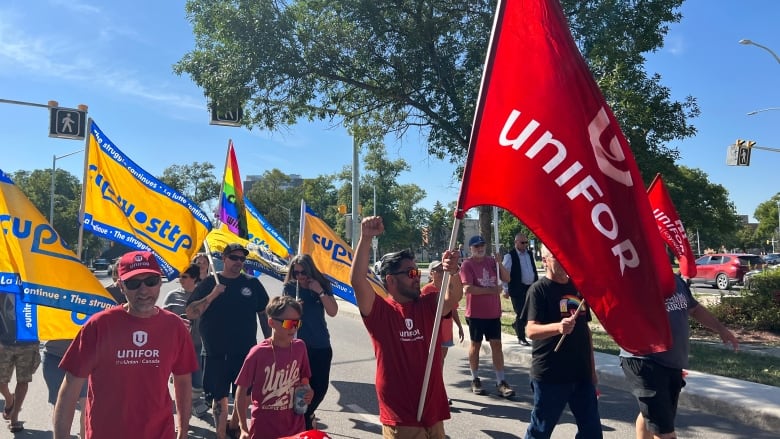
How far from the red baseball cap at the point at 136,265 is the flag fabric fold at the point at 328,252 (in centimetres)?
400

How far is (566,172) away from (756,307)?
1110 centimetres

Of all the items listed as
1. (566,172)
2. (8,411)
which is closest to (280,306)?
(566,172)

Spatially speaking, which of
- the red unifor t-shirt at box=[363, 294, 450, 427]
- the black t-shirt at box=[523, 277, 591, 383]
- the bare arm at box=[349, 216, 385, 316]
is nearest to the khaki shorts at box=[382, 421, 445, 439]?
the red unifor t-shirt at box=[363, 294, 450, 427]

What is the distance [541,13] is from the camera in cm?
307

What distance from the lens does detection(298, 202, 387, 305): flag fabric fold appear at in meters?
7.30

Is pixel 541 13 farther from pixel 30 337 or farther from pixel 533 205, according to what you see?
pixel 30 337

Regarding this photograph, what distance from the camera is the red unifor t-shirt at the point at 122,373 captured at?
288 cm

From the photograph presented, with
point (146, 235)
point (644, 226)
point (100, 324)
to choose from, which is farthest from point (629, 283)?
point (146, 235)

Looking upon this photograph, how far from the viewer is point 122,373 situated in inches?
114

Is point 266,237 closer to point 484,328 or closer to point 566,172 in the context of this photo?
point 484,328

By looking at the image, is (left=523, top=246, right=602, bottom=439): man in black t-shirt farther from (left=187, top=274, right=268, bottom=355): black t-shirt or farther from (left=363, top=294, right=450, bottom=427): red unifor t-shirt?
(left=187, top=274, right=268, bottom=355): black t-shirt

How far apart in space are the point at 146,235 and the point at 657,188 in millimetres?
5737

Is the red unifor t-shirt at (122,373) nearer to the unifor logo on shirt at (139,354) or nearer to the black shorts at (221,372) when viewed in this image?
the unifor logo on shirt at (139,354)

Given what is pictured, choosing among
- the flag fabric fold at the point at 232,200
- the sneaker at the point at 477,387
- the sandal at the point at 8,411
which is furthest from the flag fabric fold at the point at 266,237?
the sandal at the point at 8,411
